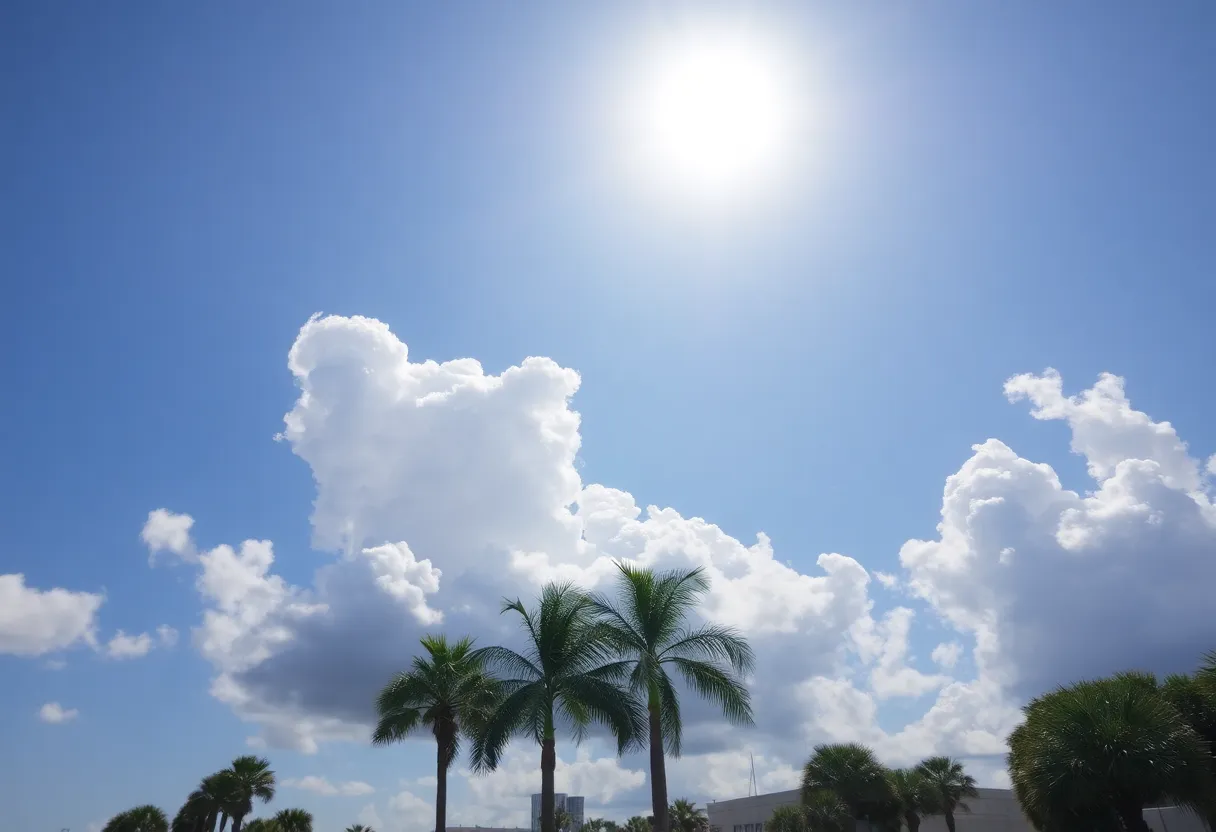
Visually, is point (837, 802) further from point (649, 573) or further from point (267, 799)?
point (267, 799)

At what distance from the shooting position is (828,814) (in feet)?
122

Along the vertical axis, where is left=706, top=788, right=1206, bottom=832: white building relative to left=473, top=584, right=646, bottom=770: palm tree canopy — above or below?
below

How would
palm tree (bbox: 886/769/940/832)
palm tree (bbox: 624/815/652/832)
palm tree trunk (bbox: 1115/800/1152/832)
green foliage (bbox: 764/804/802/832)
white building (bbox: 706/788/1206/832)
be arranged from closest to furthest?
palm tree trunk (bbox: 1115/800/1152/832) → green foliage (bbox: 764/804/802/832) → palm tree (bbox: 886/769/940/832) → white building (bbox: 706/788/1206/832) → palm tree (bbox: 624/815/652/832)

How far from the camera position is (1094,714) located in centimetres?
2147

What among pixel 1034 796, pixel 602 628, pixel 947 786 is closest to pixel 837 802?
pixel 947 786

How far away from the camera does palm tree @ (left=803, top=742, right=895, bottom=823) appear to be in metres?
37.3

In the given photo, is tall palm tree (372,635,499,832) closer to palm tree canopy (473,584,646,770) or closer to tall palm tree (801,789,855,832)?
palm tree canopy (473,584,646,770)

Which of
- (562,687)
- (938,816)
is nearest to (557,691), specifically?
(562,687)

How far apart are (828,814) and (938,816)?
2510cm

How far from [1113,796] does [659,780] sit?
39.6 feet

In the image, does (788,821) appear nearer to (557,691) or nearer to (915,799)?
(915,799)

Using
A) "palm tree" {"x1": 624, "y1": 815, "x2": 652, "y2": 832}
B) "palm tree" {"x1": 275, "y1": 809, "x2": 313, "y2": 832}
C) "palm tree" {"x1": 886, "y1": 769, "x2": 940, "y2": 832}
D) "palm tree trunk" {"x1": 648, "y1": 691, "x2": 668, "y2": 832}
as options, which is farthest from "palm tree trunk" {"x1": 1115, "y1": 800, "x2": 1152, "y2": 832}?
"palm tree" {"x1": 624, "y1": 815, "x2": 652, "y2": 832}

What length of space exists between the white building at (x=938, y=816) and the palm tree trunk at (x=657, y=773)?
21.7 m

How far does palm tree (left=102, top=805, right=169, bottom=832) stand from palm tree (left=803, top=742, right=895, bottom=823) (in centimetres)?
3738
